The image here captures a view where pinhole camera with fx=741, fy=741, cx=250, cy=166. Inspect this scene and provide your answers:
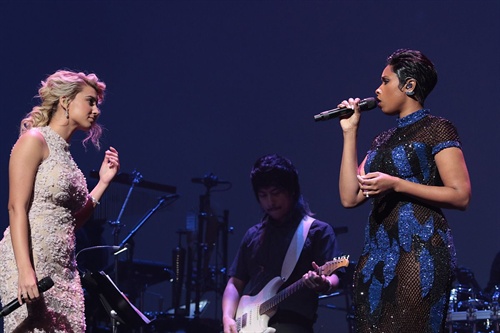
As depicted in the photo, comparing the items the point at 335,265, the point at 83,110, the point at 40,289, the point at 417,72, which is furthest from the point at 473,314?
the point at 40,289

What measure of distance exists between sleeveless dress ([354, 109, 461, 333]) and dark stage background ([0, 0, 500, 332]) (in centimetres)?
383

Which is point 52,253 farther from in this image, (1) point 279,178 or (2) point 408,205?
(1) point 279,178

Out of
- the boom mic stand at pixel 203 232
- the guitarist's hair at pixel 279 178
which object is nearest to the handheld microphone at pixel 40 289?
the guitarist's hair at pixel 279 178

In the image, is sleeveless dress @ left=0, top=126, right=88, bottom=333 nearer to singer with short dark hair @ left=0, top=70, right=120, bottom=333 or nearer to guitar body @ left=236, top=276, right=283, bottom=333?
singer with short dark hair @ left=0, top=70, right=120, bottom=333

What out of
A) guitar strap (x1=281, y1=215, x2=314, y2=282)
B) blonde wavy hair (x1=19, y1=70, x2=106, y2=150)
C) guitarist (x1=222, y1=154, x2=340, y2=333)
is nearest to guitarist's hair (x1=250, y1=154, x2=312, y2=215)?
guitarist (x1=222, y1=154, x2=340, y2=333)

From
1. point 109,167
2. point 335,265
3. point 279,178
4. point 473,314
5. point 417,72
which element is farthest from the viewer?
point 473,314

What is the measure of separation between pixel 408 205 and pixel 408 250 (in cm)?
15

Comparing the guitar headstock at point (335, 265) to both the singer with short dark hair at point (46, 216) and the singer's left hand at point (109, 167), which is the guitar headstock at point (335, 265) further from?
the singer with short dark hair at point (46, 216)

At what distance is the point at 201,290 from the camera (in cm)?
649

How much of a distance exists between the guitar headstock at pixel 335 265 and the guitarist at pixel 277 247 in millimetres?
289

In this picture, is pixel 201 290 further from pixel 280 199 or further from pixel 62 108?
pixel 62 108

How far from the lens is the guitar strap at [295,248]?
4.39m

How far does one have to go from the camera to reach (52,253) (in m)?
2.86

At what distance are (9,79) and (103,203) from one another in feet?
5.01
